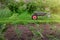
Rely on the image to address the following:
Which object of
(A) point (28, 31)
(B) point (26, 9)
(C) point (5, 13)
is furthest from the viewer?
(B) point (26, 9)

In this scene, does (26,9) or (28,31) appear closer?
(28,31)

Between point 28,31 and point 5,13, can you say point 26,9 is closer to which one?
point 5,13

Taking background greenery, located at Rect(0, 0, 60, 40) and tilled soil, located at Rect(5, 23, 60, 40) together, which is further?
background greenery, located at Rect(0, 0, 60, 40)

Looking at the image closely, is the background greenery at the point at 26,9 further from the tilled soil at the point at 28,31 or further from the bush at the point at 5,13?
the tilled soil at the point at 28,31

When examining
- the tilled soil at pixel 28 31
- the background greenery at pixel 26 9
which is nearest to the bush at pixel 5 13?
the background greenery at pixel 26 9

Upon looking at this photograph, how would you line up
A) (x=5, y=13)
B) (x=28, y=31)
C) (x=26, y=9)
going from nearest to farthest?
(x=28, y=31) → (x=5, y=13) → (x=26, y=9)

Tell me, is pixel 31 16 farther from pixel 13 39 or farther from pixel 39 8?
pixel 13 39

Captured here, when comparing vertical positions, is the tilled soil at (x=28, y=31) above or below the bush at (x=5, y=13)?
below

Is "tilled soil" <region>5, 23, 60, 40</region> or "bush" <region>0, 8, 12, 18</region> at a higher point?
"bush" <region>0, 8, 12, 18</region>

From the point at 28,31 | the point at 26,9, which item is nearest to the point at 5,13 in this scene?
the point at 26,9

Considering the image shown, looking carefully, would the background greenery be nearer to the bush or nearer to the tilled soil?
the bush

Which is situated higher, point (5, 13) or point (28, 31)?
point (5, 13)

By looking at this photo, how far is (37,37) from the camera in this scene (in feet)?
19.5

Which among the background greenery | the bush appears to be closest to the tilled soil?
the background greenery
